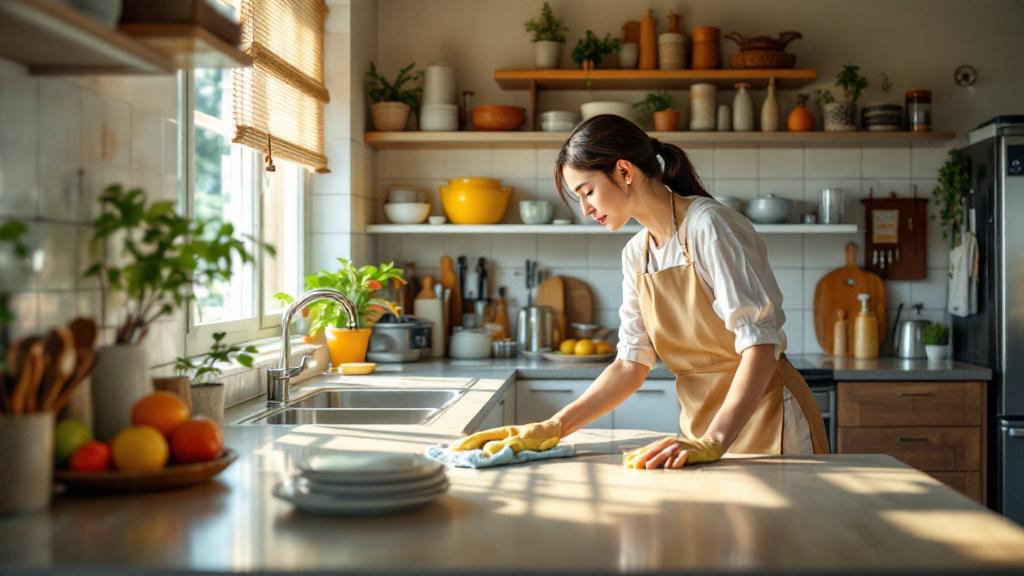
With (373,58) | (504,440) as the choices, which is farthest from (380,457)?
(373,58)

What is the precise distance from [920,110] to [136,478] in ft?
12.4

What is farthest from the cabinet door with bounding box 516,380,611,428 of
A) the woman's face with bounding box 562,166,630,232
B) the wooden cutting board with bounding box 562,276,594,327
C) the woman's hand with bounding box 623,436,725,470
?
the woman's hand with bounding box 623,436,725,470

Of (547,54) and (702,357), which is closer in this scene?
(702,357)

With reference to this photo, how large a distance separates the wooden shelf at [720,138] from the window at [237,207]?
1.71 ft

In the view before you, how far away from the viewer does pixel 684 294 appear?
8.11 ft

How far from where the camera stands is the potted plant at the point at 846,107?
14.4 ft

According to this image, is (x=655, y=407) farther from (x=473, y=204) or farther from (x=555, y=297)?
(x=473, y=204)

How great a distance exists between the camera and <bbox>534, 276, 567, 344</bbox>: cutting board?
4.65 metres

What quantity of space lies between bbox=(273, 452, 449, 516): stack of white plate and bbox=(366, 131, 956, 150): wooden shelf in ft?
9.68

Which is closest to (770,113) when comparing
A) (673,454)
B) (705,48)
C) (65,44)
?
(705,48)

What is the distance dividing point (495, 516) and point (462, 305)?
321 centimetres

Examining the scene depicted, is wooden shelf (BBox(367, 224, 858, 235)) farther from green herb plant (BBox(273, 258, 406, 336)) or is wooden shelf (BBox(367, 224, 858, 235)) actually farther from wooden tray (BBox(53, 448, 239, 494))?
wooden tray (BBox(53, 448, 239, 494))

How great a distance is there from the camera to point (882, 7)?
4.60 m

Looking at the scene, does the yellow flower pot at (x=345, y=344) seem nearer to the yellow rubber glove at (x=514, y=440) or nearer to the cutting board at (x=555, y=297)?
the cutting board at (x=555, y=297)
